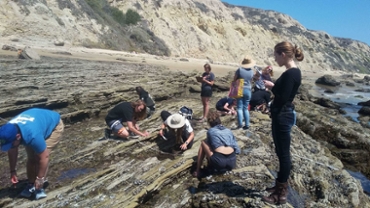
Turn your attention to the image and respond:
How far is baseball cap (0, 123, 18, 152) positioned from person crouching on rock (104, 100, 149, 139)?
3163mm

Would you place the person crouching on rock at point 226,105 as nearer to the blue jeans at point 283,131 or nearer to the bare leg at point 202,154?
the bare leg at point 202,154

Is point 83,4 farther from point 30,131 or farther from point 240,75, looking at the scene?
point 30,131

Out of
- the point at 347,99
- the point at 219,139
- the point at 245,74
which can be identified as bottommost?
the point at 347,99

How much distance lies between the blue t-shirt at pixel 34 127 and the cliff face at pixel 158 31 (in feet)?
75.8

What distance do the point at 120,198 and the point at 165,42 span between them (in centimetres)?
4384

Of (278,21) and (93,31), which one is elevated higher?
(278,21)

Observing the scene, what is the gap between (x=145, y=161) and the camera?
616 cm

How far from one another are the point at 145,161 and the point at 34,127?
7.87 feet

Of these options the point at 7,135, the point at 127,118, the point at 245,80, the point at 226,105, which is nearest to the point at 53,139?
the point at 7,135

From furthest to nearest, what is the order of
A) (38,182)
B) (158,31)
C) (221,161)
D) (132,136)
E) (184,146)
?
(158,31) < (132,136) < (184,146) < (221,161) < (38,182)

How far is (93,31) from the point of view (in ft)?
112

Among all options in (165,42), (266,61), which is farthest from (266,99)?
(266,61)

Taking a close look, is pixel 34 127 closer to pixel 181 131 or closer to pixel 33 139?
pixel 33 139

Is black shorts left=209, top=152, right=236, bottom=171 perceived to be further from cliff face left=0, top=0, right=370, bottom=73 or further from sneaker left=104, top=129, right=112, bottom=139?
cliff face left=0, top=0, right=370, bottom=73
